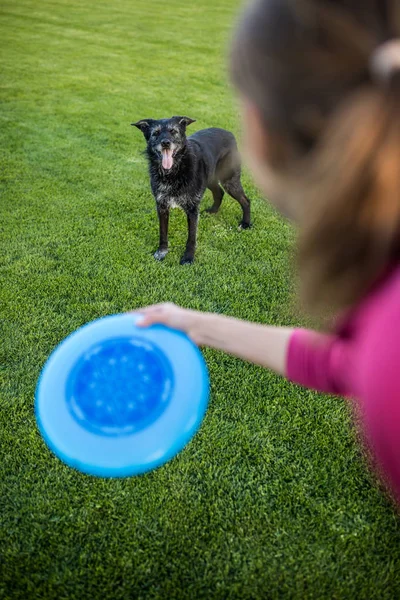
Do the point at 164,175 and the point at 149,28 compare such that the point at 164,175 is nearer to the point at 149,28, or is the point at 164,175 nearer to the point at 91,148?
the point at 91,148

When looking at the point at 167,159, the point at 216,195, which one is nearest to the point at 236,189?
the point at 216,195

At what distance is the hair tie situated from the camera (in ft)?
2.53

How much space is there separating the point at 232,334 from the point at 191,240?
10.0ft

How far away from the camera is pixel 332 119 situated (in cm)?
85

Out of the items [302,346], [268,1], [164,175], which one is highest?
[268,1]

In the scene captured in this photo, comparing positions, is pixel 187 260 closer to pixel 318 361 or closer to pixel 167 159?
pixel 167 159

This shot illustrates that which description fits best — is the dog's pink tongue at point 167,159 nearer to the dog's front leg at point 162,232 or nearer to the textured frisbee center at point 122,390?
the dog's front leg at point 162,232

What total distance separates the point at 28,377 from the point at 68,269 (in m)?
1.29

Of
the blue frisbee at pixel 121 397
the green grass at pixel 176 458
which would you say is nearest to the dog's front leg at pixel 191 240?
the green grass at pixel 176 458

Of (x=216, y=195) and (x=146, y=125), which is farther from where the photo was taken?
(x=216, y=195)

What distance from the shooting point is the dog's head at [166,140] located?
4238mm

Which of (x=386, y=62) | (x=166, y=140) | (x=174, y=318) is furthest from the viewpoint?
(x=166, y=140)

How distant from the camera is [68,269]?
4.27m

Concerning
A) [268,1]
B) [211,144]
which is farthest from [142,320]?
[211,144]
